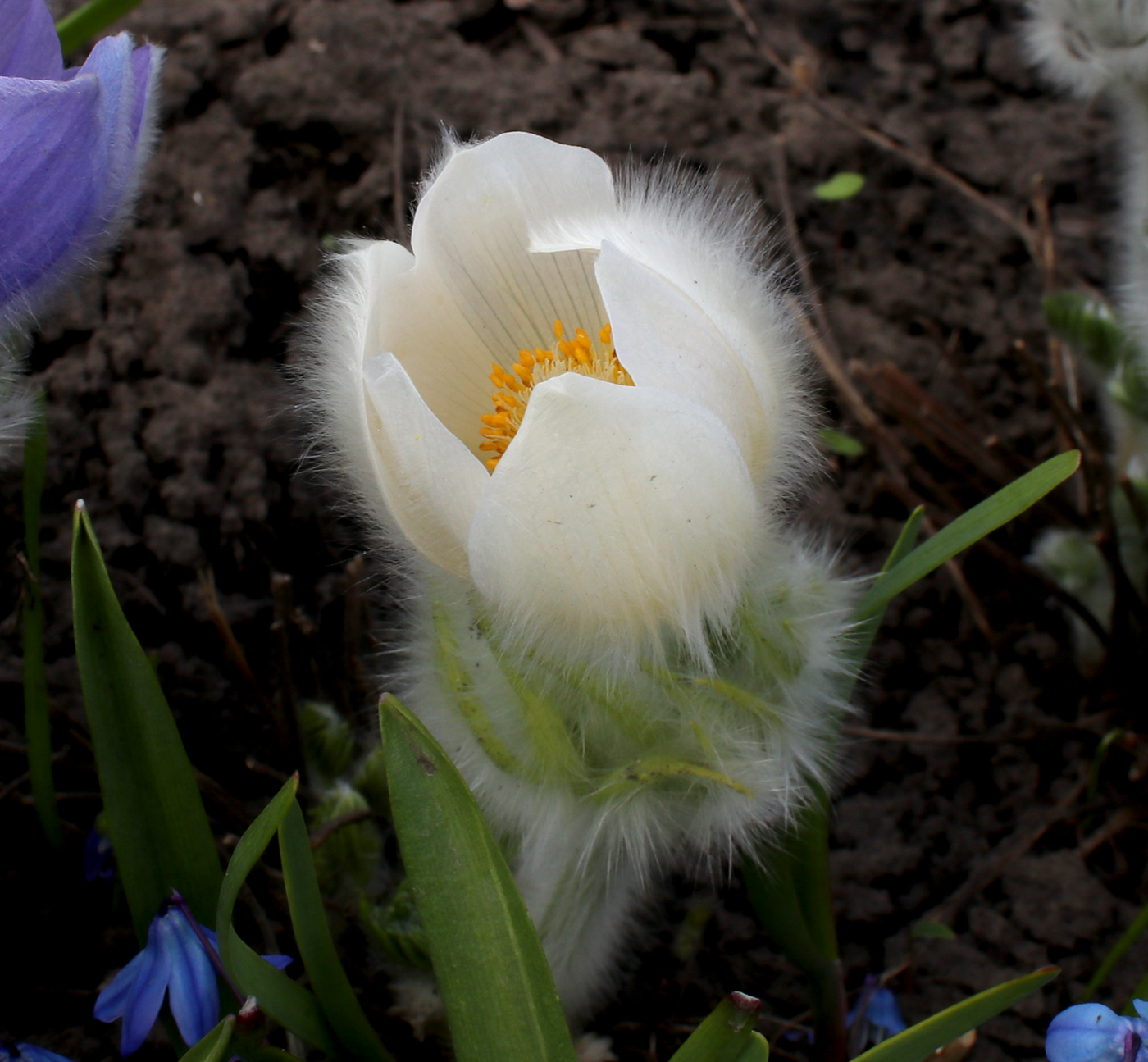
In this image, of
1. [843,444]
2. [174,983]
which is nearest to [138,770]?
[174,983]

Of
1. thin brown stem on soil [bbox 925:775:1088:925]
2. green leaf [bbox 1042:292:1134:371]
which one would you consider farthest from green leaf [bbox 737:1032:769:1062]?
green leaf [bbox 1042:292:1134:371]

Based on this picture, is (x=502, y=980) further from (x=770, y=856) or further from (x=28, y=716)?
(x=28, y=716)

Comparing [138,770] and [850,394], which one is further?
[850,394]

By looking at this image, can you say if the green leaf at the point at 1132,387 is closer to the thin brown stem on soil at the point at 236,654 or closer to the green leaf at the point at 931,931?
the green leaf at the point at 931,931

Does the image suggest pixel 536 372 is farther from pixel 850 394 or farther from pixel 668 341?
pixel 850 394

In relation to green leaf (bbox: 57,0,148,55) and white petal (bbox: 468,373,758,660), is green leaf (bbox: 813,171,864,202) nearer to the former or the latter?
green leaf (bbox: 57,0,148,55)

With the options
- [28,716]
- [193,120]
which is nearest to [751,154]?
[193,120]
